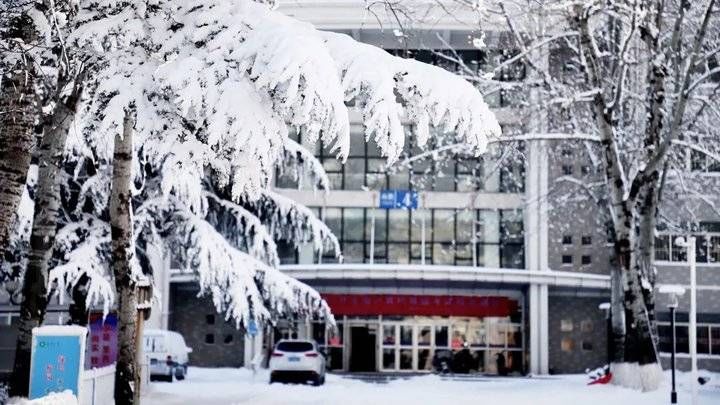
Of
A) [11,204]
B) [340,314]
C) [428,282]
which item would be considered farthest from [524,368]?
[11,204]

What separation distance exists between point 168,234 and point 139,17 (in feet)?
37.9

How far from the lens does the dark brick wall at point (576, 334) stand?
118 feet

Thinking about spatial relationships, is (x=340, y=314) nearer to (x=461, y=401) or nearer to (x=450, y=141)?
(x=450, y=141)

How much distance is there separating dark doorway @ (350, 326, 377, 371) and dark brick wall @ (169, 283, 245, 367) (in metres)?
4.73

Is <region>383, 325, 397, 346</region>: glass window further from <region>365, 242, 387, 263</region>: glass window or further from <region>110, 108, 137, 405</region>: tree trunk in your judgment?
<region>110, 108, 137, 405</region>: tree trunk

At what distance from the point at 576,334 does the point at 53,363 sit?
29.2 metres

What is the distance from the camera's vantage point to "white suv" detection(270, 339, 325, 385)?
24797mm

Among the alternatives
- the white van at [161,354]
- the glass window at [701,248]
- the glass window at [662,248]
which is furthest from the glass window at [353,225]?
the glass window at [701,248]

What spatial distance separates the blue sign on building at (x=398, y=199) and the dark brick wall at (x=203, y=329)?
8.29 m

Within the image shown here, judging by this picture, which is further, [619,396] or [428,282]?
[428,282]

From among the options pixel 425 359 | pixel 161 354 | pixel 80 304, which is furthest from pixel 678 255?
pixel 80 304

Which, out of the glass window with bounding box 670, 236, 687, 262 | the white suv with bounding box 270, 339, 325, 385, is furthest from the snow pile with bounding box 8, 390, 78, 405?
the glass window with bounding box 670, 236, 687, 262

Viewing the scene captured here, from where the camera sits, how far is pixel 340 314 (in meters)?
35.5

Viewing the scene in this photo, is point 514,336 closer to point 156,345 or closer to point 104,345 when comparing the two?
point 156,345
